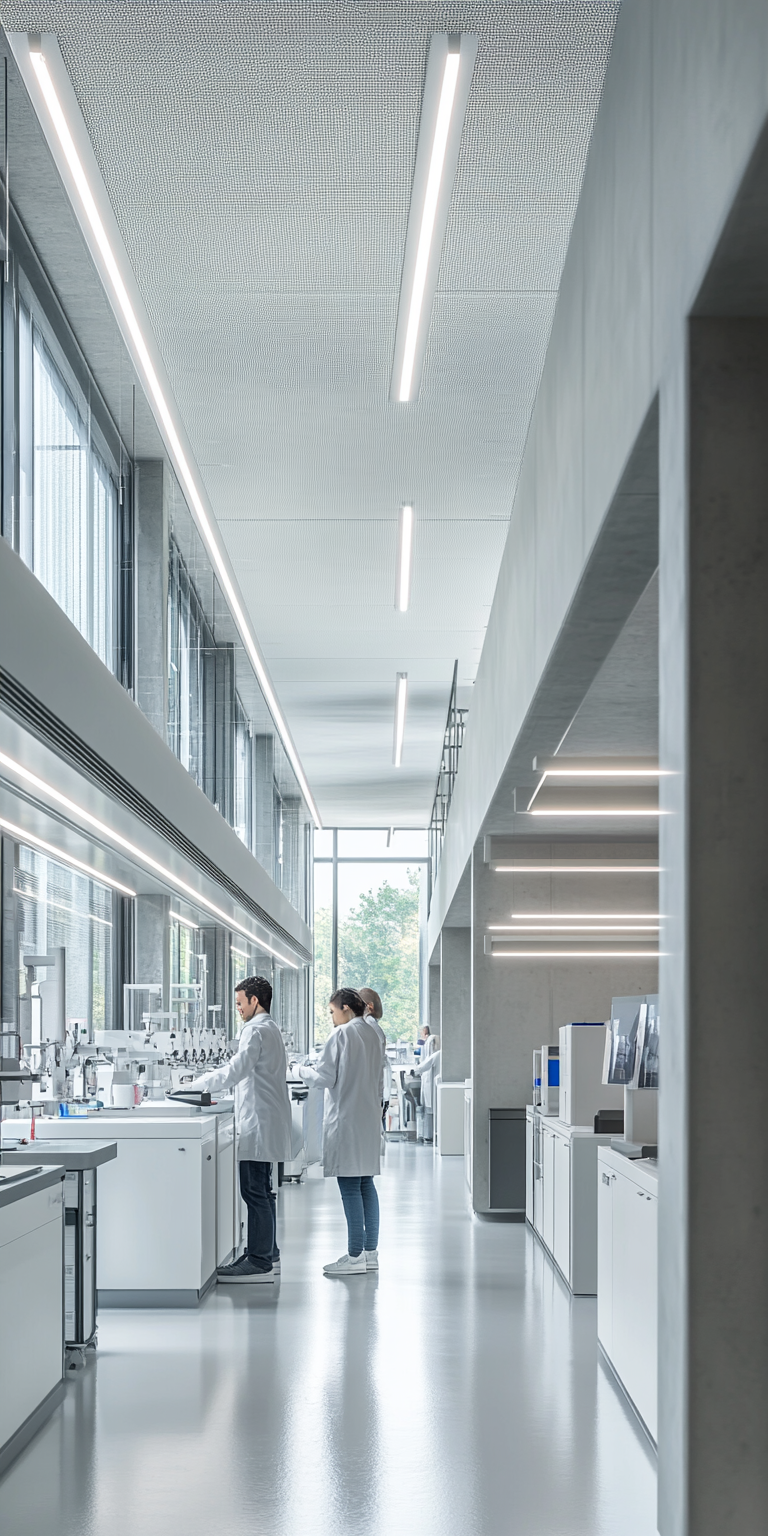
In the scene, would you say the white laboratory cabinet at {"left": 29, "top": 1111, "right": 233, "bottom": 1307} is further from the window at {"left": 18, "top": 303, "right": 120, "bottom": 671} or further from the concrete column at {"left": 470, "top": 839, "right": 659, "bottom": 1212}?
the concrete column at {"left": 470, "top": 839, "right": 659, "bottom": 1212}

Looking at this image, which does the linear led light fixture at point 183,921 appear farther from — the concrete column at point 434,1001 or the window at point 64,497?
the concrete column at point 434,1001

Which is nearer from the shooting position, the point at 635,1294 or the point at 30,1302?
the point at 30,1302

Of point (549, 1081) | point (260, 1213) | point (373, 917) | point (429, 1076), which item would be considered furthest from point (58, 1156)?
point (373, 917)

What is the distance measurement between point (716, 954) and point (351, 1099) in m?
5.58

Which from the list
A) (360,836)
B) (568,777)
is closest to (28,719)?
(568,777)

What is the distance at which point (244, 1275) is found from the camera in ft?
24.5

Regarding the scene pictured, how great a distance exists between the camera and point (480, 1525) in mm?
3920

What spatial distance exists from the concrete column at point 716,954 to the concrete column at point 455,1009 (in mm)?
12828

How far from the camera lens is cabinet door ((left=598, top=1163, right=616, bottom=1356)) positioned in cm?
562

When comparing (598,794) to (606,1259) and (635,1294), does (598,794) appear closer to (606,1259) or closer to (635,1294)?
(606,1259)

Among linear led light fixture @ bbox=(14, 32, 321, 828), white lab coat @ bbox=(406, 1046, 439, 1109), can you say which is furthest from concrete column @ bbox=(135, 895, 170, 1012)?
white lab coat @ bbox=(406, 1046, 439, 1109)

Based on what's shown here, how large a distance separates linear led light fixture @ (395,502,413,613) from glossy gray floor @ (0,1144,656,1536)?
16.5 ft

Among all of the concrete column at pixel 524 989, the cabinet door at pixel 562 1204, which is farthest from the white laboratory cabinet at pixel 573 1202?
the concrete column at pixel 524 989

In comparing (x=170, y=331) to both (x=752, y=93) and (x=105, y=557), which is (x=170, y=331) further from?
(x=752, y=93)
